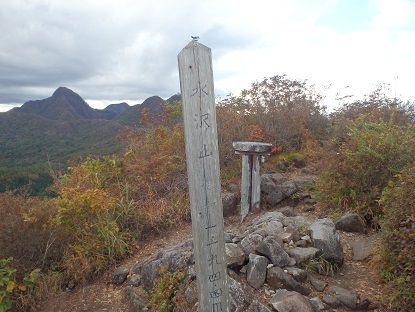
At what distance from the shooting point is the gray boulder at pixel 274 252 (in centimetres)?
425

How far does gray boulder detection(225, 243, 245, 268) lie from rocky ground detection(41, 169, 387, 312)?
0.03 ft

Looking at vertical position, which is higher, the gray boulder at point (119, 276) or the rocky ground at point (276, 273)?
the rocky ground at point (276, 273)

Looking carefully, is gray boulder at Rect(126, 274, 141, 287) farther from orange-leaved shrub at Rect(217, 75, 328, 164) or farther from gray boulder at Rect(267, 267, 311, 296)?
orange-leaved shrub at Rect(217, 75, 328, 164)

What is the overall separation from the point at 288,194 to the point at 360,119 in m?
2.17

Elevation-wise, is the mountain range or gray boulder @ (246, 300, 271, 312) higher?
gray boulder @ (246, 300, 271, 312)

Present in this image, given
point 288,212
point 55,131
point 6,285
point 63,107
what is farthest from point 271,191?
point 63,107

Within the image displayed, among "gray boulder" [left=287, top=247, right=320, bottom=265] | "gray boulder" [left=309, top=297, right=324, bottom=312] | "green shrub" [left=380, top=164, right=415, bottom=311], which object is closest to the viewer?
"green shrub" [left=380, top=164, right=415, bottom=311]

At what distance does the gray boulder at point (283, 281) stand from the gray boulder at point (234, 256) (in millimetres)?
370

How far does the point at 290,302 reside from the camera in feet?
12.1

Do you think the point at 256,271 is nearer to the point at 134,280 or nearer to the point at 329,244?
the point at 329,244

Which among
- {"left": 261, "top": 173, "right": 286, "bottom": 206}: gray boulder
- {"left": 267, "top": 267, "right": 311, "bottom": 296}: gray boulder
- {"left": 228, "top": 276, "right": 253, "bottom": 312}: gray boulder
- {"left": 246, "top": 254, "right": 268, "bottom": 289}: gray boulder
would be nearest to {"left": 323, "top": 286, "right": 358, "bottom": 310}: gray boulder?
{"left": 267, "top": 267, "right": 311, "bottom": 296}: gray boulder

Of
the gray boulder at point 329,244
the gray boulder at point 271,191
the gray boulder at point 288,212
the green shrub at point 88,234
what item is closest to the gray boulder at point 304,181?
the gray boulder at point 271,191

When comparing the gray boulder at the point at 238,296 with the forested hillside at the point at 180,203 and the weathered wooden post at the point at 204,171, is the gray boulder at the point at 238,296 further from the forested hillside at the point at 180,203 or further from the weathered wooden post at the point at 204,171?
the weathered wooden post at the point at 204,171

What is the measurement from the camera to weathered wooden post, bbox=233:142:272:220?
678 centimetres
